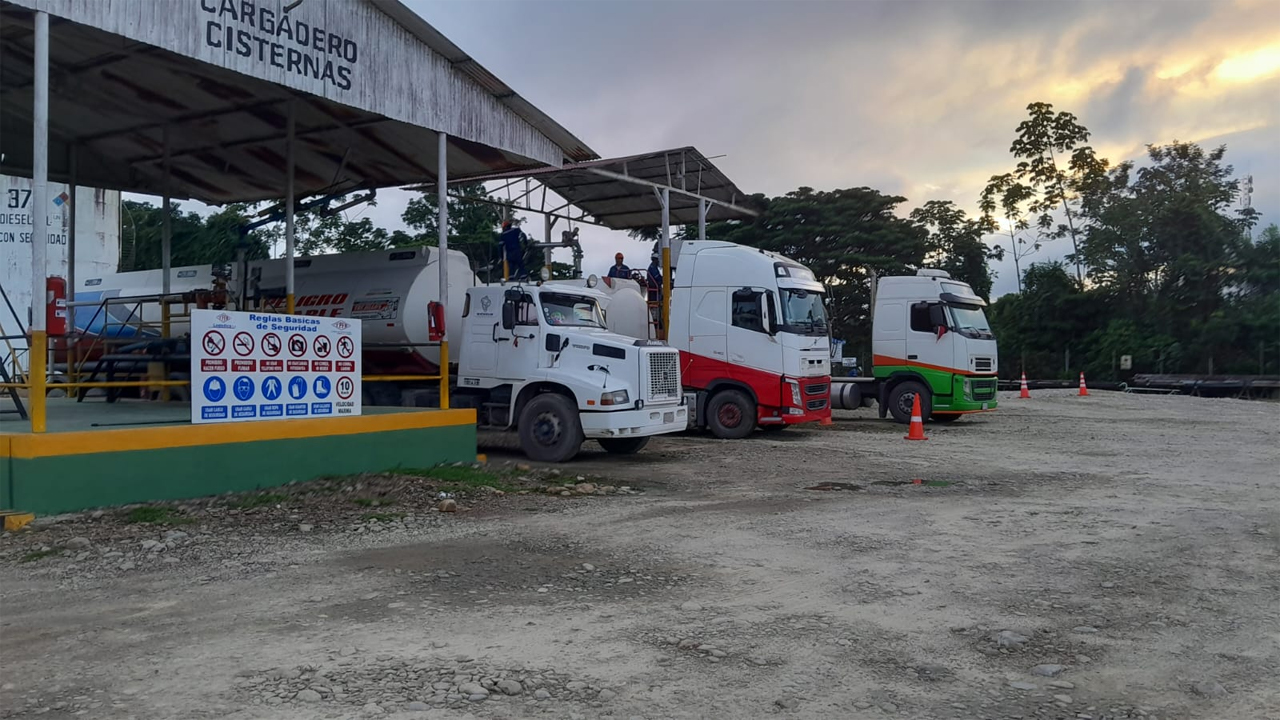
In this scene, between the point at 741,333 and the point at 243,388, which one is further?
the point at 741,333

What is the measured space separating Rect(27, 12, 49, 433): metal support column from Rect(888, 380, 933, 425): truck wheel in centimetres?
1541

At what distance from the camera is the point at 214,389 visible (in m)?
8.77

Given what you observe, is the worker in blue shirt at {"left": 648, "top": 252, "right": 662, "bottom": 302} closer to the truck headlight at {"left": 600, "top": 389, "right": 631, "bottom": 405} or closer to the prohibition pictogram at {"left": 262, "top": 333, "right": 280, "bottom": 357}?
the truck headlight at {"left": 600, "top": 389, "right": 631, "bottom": 405}

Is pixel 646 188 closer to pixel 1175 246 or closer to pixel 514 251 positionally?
pixel 514 251

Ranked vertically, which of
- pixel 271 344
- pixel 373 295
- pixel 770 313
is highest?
pixel 373 295

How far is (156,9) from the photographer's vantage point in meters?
Result: 8.77

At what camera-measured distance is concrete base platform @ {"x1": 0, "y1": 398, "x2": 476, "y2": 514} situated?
7281 millimetres

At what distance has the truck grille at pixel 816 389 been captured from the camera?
1596 centimetres

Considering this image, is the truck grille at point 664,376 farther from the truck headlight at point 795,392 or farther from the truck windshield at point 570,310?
the truck headlight at point 795,392

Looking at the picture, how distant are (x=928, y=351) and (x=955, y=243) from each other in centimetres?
2287

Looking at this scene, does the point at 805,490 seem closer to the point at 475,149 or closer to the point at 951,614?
the point at 951,614

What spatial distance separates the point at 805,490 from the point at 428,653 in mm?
6409

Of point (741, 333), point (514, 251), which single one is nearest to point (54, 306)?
point (514, 251)

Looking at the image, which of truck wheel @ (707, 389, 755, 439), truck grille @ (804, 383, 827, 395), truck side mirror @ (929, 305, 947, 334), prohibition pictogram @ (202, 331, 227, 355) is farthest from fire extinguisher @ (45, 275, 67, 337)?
truck side mirror @ (929, 305, 947, 334)
